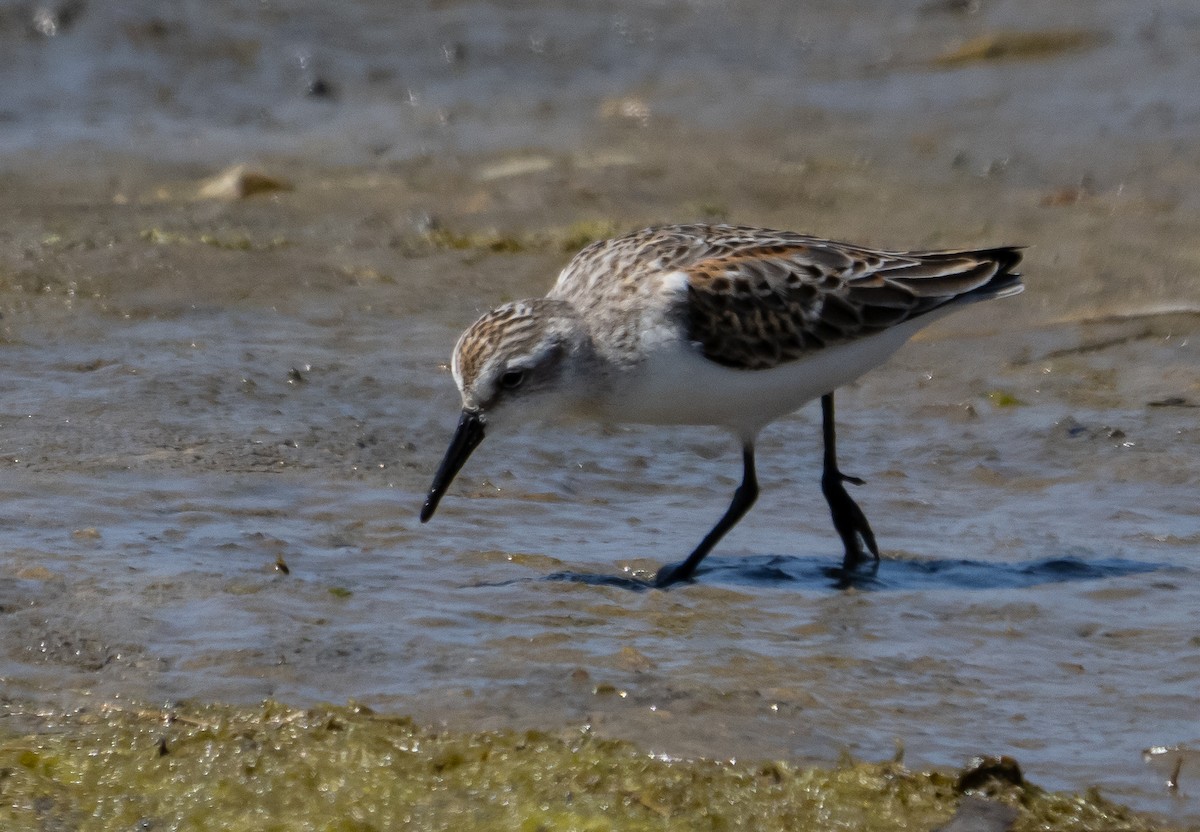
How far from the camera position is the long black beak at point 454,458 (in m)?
6.60

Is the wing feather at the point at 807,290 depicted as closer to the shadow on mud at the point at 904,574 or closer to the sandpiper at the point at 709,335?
the sandpiper at the point at 709,335

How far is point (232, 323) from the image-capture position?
962cm

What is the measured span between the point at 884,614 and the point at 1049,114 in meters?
9.38

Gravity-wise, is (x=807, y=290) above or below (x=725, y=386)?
above

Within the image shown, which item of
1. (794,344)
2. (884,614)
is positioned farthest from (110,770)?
(794,344)

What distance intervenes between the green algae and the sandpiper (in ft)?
6.39

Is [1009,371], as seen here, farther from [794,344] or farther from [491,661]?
[491,661]

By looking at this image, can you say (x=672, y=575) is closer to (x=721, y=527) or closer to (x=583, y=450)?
(x=721, y=527)

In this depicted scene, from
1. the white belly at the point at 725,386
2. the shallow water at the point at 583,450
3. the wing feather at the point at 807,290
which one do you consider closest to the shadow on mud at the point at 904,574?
the shallow water at the point at 583,450

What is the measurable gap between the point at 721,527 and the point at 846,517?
0.53 meters

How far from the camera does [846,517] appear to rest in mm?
6922

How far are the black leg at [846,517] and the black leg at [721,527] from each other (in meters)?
0.30

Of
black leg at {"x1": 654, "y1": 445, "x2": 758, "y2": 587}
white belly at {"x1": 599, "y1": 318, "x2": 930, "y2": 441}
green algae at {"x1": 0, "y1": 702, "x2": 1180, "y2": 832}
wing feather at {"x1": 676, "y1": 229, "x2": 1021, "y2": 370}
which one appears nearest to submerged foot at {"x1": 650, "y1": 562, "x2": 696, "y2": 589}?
black leg at {"x1": 654, "y1": 445, "x2": 758, "y2": 587}

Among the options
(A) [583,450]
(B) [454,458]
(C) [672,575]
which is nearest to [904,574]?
(C) [672,575]
